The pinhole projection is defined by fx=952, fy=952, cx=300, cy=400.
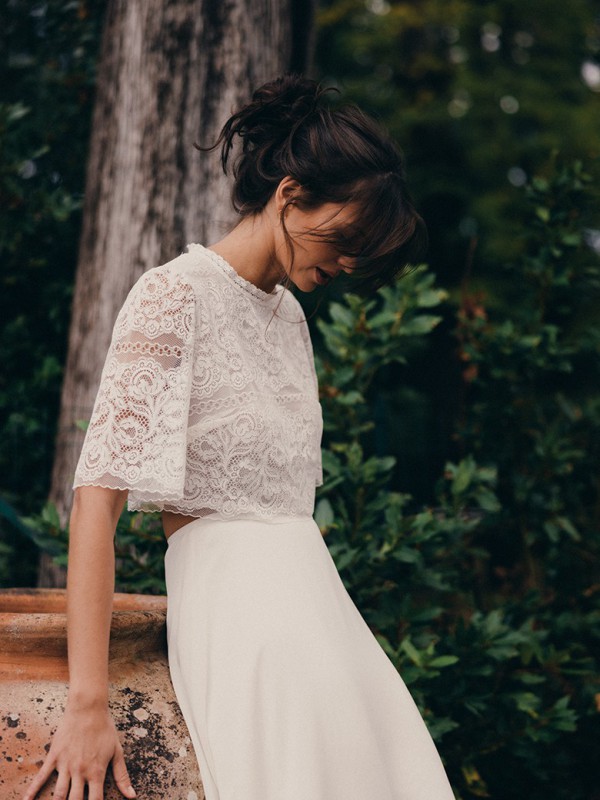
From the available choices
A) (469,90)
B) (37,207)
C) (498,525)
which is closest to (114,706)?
(498,525)

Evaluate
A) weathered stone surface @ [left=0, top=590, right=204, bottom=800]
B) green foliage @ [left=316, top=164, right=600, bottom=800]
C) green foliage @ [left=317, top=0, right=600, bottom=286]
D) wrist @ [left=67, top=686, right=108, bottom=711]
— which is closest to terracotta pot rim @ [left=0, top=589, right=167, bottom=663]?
weathered stone surface @ [left=0, top=590, right=204, bottom=800]

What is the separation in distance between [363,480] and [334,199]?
1.19 m

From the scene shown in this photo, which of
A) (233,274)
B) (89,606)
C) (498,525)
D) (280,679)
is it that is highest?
(233,274)

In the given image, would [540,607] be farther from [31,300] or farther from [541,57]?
[541,57]

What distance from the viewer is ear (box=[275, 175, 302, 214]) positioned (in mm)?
1940

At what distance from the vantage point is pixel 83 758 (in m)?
1.49

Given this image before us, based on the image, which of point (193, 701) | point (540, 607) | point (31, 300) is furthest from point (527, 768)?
point (31, 300)

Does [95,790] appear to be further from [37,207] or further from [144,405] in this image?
[37,207]

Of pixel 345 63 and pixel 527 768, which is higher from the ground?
pixel 345 63

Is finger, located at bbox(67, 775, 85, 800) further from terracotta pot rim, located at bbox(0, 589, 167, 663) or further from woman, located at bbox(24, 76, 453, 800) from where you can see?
terracotta pot rim, located at bbox(0, 589, 167, 663)

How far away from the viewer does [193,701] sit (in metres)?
1.71

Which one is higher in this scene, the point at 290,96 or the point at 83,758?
the point at 290,96

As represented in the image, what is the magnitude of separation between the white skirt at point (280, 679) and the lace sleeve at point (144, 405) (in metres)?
0.22

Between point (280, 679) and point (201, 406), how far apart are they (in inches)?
20.2
